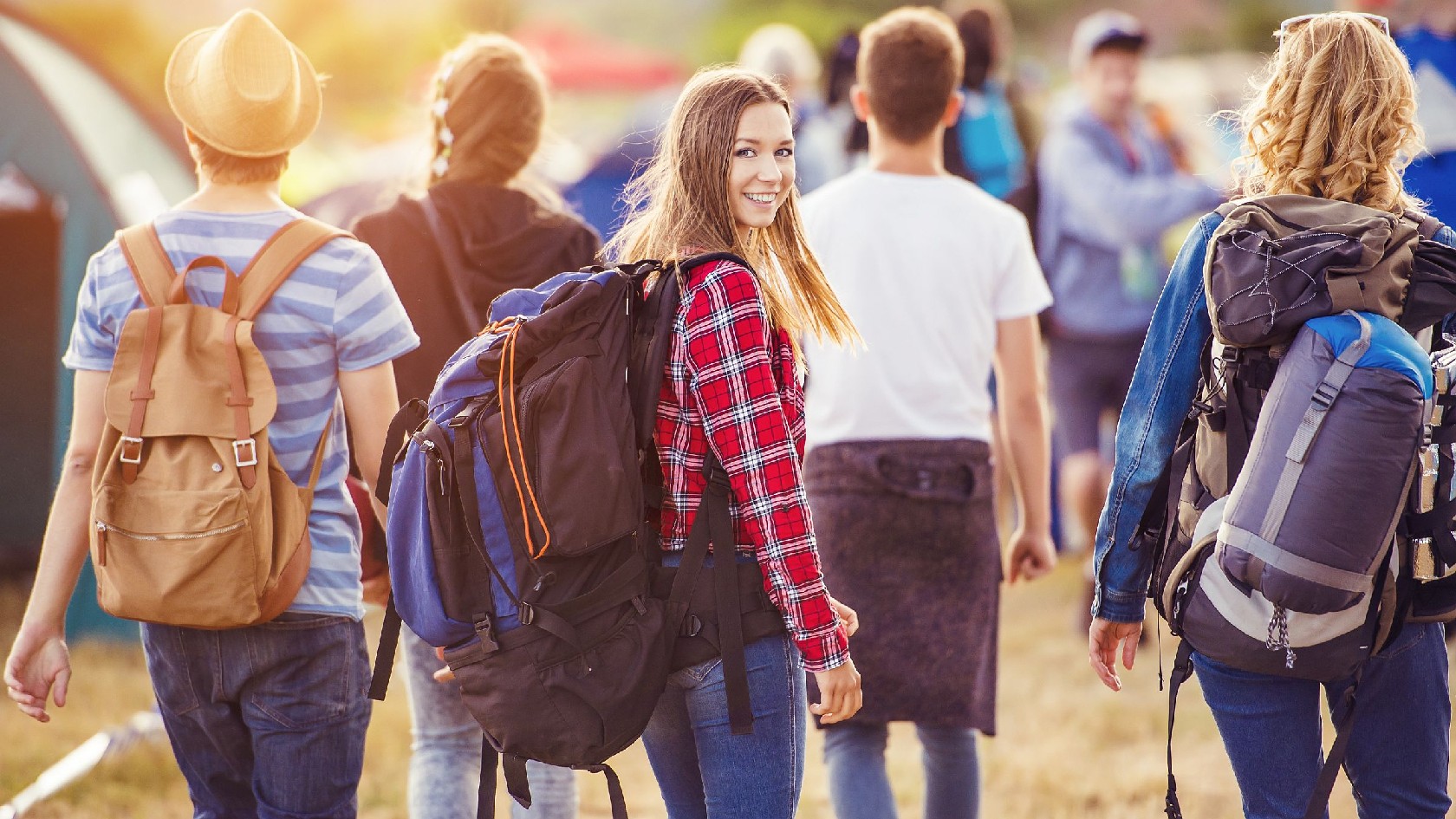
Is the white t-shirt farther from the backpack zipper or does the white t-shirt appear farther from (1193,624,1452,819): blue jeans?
the backpack zipper

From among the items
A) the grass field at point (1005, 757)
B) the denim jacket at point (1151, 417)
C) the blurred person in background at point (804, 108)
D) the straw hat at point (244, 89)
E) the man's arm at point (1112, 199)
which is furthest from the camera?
the blurred person in background at point (804, 108)

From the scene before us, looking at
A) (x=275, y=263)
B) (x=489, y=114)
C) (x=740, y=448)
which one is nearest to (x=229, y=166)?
(x=275, y=263)

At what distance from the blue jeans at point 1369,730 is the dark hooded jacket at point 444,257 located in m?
1.58

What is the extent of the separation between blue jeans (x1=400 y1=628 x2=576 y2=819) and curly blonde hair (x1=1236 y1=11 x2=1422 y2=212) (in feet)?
6.00

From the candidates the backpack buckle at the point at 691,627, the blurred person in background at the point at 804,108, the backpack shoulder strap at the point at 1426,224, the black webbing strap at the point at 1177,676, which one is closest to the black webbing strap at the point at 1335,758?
the black webbing strap at the point at 1177,676

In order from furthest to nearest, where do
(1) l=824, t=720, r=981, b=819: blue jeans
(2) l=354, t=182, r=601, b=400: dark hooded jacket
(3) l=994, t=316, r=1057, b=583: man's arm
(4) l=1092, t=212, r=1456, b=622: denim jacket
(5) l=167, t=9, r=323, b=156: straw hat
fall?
(3) l=994, t=316, r=1057, b=583: man's arm < (1) l=824, t=720, r=981, b=819: blue jeans < (2) l=354, t=182, r=601, b=400: dark hooded jacket < (5) l=167, t=9, r=323, b=156: straw hat < (4) l=1092, t=212, r=1456, b=622: denim jacket

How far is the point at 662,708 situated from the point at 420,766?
40.1 inches

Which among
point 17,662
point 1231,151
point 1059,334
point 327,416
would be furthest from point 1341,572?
point 1231,151

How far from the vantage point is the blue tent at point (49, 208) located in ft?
19.1

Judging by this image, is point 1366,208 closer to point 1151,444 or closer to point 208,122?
point 1151,444

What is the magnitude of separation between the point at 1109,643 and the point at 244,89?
178 centimetres

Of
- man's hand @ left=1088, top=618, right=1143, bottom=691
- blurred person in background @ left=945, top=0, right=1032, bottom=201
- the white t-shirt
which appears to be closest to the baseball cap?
blurred person in background @ left=945, top=0, right=1032, bottom=201

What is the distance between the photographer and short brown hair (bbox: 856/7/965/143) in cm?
329

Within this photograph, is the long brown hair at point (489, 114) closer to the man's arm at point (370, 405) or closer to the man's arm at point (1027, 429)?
the man's arm at point (370, 405)
